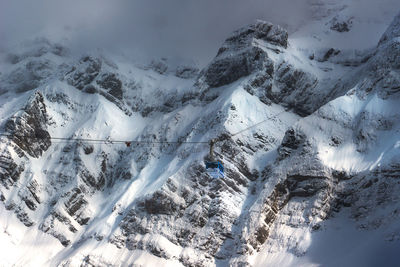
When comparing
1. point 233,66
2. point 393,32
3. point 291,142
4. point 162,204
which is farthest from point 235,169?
point 393,32

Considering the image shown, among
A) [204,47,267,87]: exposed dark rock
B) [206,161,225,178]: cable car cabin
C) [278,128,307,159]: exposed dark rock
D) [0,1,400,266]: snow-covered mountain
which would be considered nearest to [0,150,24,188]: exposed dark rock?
[0,1,400,266]: snow-covered mountain

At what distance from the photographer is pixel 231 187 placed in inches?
5842

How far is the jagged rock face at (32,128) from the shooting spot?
7111 inches

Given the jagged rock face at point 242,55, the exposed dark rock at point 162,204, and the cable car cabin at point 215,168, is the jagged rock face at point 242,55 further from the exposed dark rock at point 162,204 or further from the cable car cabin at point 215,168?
the cable car cabin at point 215,168

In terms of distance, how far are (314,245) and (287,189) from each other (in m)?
17.3

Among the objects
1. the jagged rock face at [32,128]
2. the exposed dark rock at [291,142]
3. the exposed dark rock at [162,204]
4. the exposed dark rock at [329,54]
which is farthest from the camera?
the exposed dark rock at [329,54]

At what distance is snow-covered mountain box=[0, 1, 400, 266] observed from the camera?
13038 cm

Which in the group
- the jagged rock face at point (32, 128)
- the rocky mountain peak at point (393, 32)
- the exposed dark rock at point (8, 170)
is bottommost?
the exposed dark rock at point (8, 170)

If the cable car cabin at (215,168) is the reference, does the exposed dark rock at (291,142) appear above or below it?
below

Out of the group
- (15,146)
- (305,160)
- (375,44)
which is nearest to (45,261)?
(15,146)

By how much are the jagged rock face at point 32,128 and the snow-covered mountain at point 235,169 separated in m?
0.43

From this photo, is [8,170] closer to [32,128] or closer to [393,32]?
[32,128]

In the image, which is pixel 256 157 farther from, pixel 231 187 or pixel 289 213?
pixel 289 213

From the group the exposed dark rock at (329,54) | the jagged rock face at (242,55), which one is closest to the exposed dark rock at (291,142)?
the jagged rock face at (242,55)
